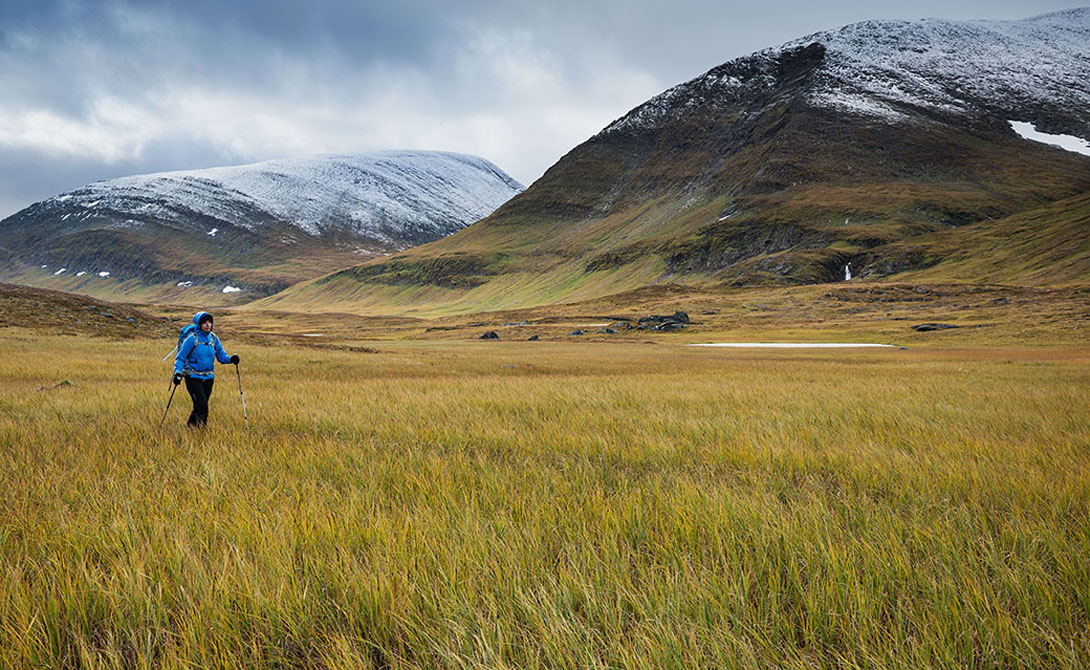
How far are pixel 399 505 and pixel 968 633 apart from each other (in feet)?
10.4

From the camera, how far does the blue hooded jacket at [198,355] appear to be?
732cm

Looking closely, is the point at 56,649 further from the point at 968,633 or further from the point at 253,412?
the point at 253,412

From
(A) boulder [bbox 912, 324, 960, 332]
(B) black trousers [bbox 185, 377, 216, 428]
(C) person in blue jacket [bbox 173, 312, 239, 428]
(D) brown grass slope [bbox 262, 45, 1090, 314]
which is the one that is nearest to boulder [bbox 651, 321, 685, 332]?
(A) boulder [bbox 912, 324, 960, 332]

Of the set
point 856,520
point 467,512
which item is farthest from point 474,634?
point 856,520

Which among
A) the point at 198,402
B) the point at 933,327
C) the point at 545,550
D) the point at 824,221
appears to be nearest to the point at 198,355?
the point at 198,402

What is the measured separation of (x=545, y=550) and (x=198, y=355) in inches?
276

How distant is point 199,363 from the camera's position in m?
7.44

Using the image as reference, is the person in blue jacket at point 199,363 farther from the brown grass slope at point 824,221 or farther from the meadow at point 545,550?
the brown grass slope at point 824,221

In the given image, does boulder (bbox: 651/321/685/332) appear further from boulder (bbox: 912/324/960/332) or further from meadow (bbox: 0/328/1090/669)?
meadow (bbox: 0/328/1090/669)

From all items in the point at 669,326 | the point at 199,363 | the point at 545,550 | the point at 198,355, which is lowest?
the point at 669,326

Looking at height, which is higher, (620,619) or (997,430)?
(620,619)

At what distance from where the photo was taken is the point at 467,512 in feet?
10.2

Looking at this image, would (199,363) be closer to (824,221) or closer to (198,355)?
(198,355)

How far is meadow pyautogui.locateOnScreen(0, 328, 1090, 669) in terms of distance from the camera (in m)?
1.90
